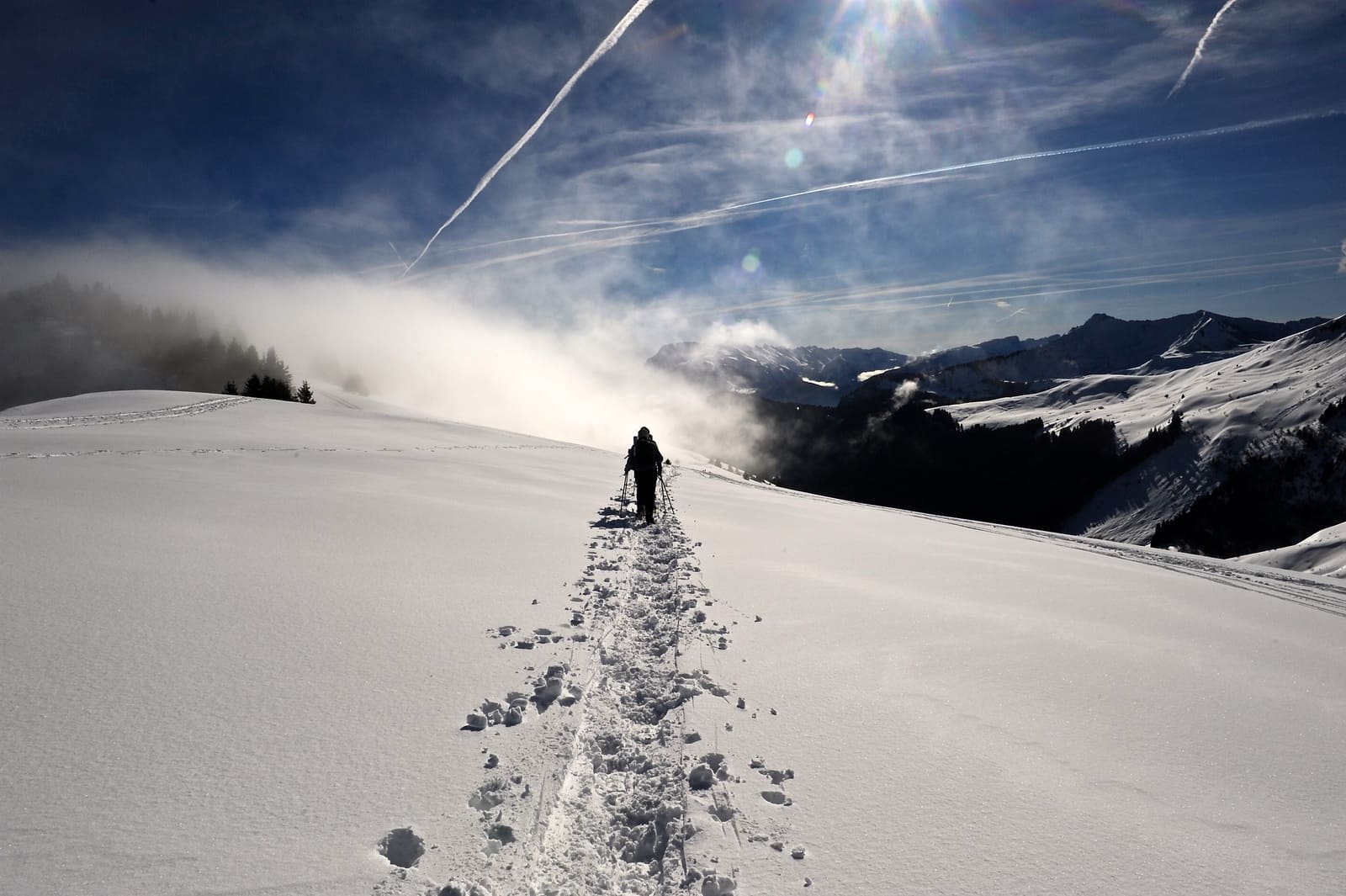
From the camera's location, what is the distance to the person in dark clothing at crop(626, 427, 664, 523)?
16.0 m

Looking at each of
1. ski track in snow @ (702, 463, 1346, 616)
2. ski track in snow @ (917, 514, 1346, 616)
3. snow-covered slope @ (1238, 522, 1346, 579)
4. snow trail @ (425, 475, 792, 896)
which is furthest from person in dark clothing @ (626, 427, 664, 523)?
snow-covered slope @ (1238, 522, 1346, 579)

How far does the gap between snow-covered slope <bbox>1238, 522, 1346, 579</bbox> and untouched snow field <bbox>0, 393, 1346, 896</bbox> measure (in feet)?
85.9

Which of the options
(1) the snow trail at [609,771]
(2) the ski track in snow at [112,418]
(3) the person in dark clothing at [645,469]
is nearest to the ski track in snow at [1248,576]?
(3) the person in dark clothing at [645,469]

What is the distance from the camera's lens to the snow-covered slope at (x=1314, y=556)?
28359 millimetres

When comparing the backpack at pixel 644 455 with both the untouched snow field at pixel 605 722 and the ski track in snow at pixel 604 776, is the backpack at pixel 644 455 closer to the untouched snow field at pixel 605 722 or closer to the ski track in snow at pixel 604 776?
the untouched snow field at pixel 605 722

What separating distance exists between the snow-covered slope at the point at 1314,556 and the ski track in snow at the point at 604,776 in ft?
115

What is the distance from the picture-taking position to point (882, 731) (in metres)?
5.02

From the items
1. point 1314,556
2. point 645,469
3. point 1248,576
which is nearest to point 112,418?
point 645,469

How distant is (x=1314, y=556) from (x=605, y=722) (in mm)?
42165

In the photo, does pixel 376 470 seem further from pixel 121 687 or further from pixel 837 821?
pixel 837 821

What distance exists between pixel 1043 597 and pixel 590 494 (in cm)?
1259

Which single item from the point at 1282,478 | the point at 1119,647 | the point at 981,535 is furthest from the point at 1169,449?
the point at 1119,647

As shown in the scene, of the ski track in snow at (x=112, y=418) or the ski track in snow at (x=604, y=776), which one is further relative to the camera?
the ski track in snow at (x=112, y=418)

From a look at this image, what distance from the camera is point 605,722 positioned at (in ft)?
16.7
